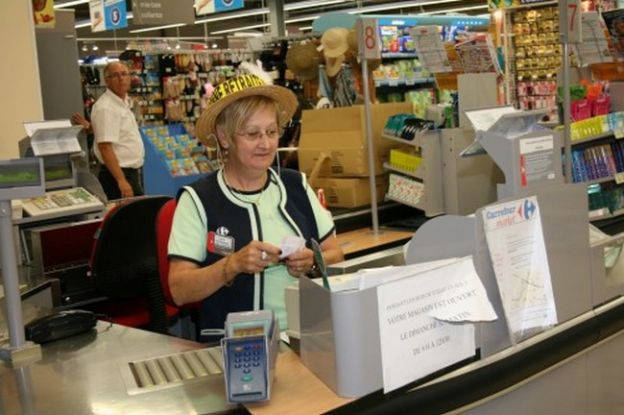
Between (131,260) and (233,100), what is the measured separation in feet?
4.80

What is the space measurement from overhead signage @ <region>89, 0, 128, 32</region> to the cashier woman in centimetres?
897

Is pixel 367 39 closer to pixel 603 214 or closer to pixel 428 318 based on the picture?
pixel 603 214

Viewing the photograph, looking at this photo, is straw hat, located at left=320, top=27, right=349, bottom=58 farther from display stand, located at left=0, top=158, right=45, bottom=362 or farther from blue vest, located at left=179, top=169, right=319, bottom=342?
display stand, located at left=0, top=158, right=45, bottom=362

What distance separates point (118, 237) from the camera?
12.2ft

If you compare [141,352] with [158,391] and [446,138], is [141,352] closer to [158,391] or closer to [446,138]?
[158,391]

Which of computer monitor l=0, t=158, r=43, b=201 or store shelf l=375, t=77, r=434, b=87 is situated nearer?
computer monitor l=0, t=158, r=43, b=201

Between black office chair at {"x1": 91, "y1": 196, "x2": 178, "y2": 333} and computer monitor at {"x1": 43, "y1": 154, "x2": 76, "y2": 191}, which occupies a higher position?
computer monitor at {"x1": 43, "y1": 154, "x2": 76, "y2": 191}

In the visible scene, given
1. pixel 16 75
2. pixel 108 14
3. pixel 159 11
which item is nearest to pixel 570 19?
pixel 16 75

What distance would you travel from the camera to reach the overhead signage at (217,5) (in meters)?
10.2

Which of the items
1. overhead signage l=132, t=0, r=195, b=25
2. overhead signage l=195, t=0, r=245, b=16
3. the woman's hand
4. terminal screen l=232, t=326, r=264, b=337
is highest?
overhead signage l=195, t=0, r=245, b=16

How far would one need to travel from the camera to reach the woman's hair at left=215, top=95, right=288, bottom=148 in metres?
2.58

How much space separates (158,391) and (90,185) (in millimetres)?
2291

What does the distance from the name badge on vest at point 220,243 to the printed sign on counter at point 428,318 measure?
0.83m

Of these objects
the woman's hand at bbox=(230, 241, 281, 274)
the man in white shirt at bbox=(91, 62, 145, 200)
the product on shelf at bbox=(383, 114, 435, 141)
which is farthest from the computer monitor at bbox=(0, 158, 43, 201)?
the man in white shirt at bbox=(91, 62, 145, 200)
